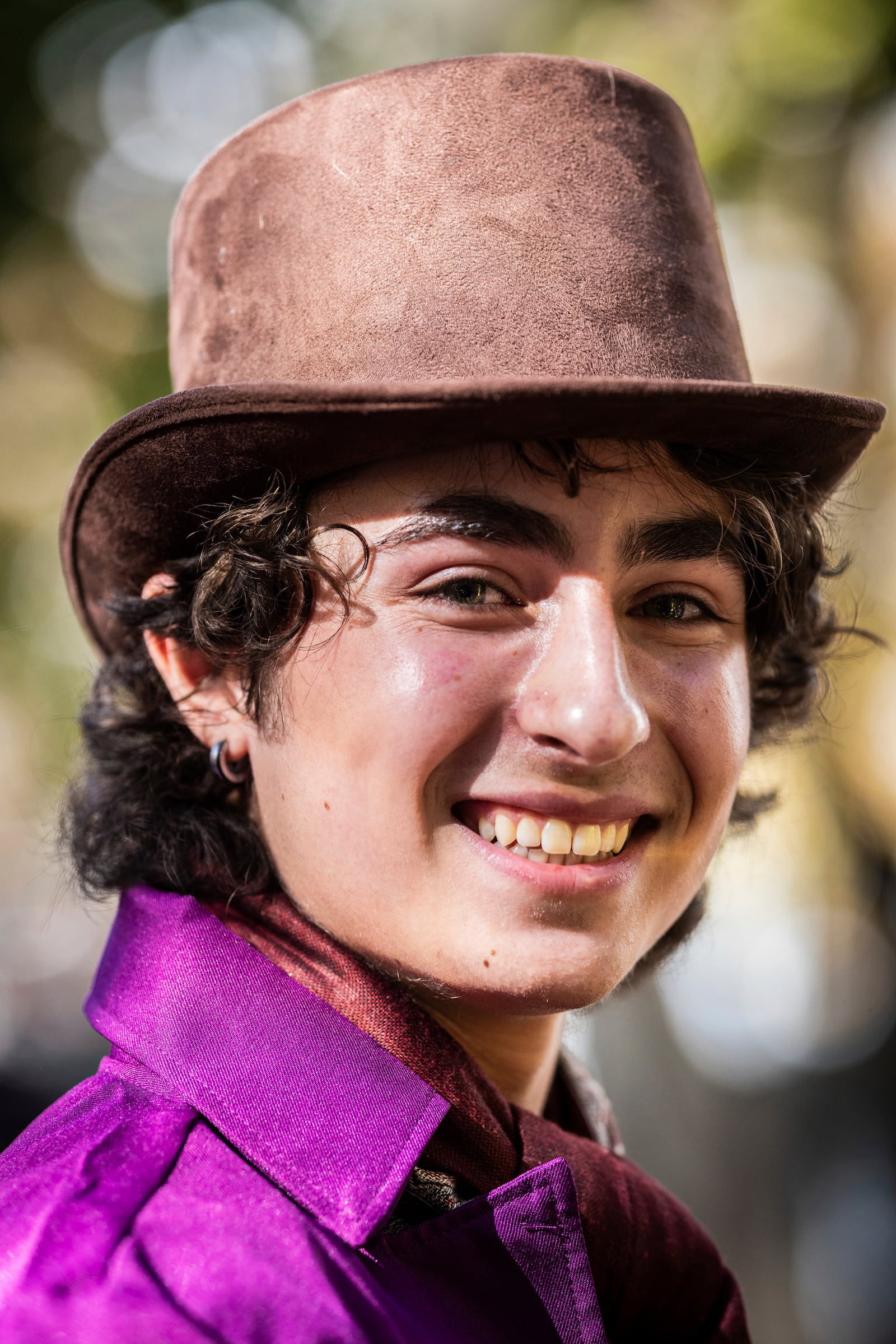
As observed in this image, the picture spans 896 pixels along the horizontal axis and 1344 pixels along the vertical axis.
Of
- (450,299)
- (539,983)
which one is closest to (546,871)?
(539,983)

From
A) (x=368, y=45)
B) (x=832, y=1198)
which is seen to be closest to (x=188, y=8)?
(x=368, y=45)

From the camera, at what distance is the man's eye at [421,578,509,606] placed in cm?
166

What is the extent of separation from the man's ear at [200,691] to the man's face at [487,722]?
0.23 meters

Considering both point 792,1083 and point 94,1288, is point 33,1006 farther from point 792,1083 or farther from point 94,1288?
point 94,1288

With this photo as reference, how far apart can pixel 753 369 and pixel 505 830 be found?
4135mm

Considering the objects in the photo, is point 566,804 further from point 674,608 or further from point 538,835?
point 674,608

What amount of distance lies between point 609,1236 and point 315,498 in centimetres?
124

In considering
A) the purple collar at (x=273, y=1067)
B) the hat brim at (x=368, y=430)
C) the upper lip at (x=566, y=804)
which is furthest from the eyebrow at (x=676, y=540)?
the purple collar at (x=273, y=1067)

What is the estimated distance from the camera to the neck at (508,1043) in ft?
6.11

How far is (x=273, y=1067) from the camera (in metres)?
1.51

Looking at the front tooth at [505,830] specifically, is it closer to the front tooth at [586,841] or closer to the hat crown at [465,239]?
the front tooth at [586,841]

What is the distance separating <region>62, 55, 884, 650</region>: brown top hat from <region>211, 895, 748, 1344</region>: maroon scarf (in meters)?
0.73

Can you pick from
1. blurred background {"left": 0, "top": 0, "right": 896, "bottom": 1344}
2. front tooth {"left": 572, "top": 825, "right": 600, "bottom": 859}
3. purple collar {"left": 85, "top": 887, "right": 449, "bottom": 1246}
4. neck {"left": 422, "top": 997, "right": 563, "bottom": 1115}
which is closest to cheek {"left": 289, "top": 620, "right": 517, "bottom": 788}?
front tooth {"left": 572, "top": 825, "right": 600, "bottom": 859}

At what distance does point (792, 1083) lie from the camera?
6039mm
